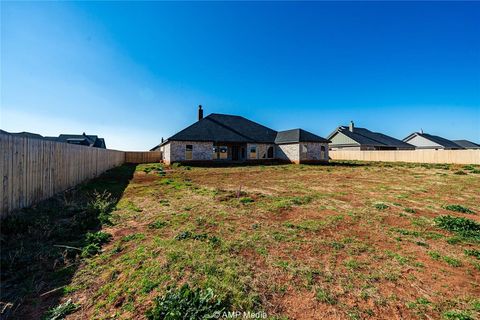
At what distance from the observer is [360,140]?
3606cm

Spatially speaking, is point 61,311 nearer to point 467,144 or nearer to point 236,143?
point 236,143

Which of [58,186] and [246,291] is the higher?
[58,186]

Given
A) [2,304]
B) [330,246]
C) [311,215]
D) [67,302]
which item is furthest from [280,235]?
[2,304]

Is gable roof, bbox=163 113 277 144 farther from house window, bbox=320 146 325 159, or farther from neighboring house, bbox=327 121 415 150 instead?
neighboring house, bbox=327 121 415 150

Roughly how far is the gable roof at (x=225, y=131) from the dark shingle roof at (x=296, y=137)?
1137 mm

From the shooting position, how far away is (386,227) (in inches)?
195

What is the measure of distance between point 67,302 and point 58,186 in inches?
264

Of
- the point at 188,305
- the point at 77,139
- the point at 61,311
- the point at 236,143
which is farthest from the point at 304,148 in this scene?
the point at 77,139

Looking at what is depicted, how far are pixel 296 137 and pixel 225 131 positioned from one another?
856 cm

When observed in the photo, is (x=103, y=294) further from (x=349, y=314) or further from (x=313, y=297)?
(x=349, y=314)

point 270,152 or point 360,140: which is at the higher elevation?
point 360,140

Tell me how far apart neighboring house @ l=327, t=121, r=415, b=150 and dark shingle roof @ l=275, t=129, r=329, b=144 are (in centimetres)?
1409

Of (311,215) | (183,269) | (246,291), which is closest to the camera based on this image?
(246,291)

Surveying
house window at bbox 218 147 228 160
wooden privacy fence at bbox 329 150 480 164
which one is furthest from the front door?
wooden privacy fence at bbox 329 150 480 164
